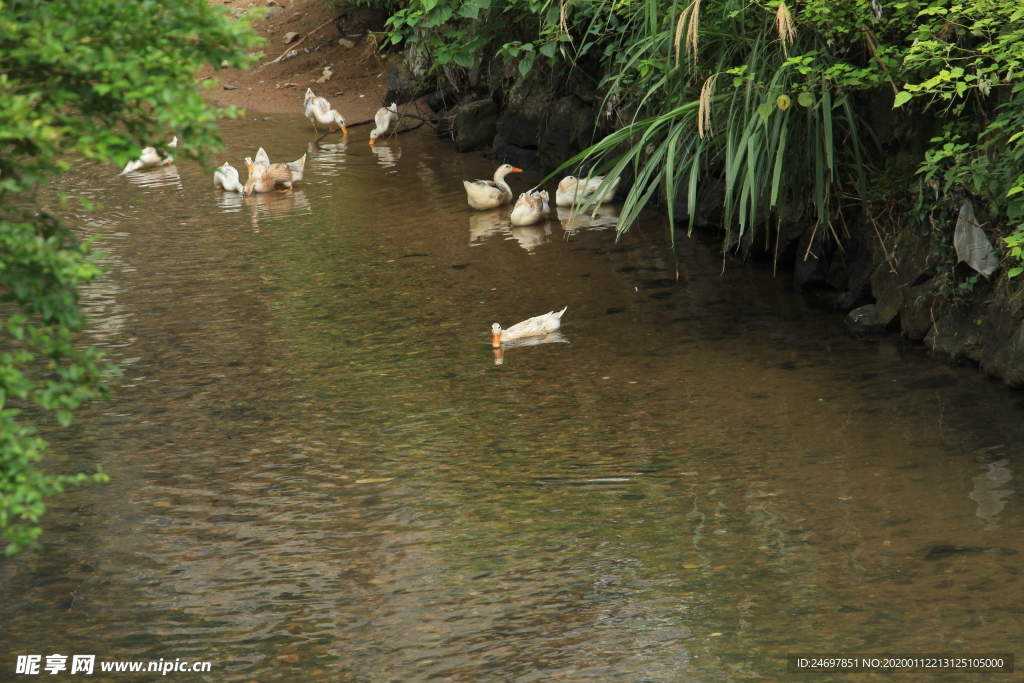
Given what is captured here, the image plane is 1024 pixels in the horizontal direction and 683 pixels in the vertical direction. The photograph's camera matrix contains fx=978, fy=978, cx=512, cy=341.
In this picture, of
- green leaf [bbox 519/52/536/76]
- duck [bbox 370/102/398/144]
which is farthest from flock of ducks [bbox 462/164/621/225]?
duck [bbox 370/102/398/144]

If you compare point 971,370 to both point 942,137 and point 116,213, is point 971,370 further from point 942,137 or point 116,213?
point 116,213

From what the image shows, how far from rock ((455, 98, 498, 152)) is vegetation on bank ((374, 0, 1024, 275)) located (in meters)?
6.37

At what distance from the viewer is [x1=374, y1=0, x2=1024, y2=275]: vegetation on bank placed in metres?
5.59

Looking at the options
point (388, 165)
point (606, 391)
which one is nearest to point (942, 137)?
point (606, 391)

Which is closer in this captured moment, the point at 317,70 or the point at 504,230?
the point at 504,230

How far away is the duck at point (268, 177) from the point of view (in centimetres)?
1213

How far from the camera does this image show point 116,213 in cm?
1155

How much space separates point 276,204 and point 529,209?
3349mm

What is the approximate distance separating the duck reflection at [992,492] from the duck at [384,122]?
11527 mm

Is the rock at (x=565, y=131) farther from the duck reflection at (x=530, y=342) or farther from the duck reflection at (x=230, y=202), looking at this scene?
the duck reflection at (x=530, y=342)

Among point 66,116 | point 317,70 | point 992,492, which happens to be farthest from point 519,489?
point 317,70

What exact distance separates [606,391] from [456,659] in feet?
9.14

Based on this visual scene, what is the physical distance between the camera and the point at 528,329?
7.20 m

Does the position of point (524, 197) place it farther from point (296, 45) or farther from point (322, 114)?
point (296, 45)
